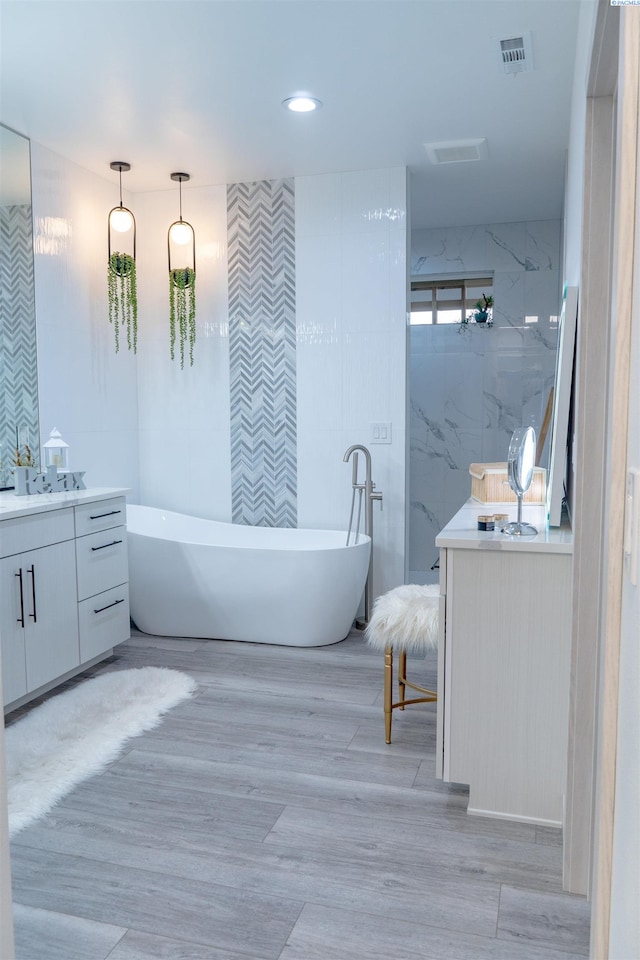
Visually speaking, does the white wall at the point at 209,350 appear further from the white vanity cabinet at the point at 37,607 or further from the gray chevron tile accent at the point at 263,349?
the white vanity cabinet at the point at 37,607

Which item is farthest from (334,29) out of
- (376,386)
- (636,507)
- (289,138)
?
(636,507)

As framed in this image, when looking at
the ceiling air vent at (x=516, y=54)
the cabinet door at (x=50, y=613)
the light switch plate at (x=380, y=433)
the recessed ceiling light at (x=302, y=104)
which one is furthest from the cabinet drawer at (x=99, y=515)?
the ceiling air vent at (x=516, y=54)

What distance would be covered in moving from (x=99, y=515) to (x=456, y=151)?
8.60 ft

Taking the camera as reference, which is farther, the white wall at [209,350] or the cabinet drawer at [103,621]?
the white wall at [209,350]

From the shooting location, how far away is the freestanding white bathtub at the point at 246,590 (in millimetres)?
3787

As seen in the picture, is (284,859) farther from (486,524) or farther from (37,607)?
(37,607)

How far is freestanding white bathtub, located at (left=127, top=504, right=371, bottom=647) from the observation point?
379 cm

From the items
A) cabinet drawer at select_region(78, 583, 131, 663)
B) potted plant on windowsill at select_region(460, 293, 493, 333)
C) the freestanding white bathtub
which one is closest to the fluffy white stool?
the freestanding white bathtub

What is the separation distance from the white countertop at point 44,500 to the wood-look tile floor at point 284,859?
1002mm

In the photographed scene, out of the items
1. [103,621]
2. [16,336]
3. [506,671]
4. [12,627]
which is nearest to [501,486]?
[506,671]

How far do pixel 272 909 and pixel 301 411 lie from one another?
121 inches

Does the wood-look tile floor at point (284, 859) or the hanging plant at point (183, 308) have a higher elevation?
the hanging plant at point (183, 308)

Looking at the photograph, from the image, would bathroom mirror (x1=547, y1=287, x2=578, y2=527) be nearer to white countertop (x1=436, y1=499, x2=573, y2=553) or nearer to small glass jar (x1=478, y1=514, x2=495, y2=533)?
white countertop (x1=436, y1=499, x2=573, y2=553)

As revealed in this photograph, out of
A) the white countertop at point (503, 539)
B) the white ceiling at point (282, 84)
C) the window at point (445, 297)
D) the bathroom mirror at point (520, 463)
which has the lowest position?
the white countertop at point (503, 539)
